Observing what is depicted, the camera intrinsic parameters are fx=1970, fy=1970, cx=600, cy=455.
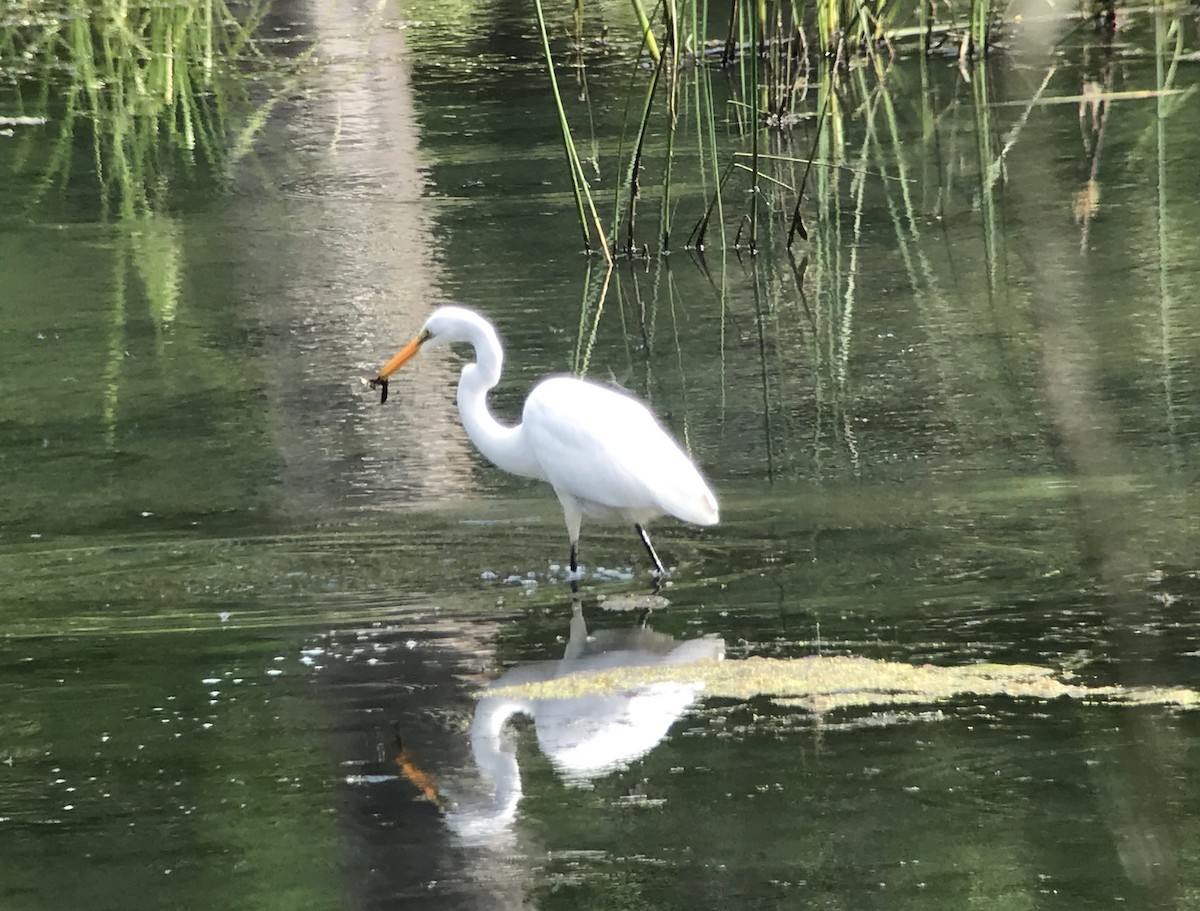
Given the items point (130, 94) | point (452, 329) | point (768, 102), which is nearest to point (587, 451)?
point (452, 329)

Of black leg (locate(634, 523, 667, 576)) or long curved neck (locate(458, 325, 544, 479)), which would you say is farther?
long curved neck (locate(458, 325, 544, 479))

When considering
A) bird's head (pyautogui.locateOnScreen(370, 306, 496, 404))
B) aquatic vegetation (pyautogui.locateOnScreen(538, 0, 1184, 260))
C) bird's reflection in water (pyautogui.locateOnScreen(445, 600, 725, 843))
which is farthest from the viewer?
aquatic vegetation (pyautogui.locateOnScreen(538, 0, 1184, 260))

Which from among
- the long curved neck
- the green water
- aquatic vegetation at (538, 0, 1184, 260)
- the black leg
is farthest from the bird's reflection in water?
aquatic vegetation at (538, 0, 1184, 260)

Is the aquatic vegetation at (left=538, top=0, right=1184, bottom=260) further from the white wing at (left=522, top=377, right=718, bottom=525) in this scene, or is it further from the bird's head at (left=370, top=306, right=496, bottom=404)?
the white wing at (left=522, top=377, right=718, bottom=525)

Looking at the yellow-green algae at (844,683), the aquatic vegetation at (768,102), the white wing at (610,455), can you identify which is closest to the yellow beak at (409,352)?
the white wing at (610,455)

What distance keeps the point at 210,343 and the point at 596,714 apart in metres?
4.34

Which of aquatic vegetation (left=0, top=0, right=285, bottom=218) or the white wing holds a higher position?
aquatic vegetation (left=0, top=0, right=285, bottom=218)

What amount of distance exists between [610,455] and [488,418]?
70cm

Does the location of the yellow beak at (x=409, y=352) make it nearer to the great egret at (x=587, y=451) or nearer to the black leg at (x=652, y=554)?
the great egret at (x=587, y=451)

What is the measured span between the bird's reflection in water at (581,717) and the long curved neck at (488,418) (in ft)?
3.08

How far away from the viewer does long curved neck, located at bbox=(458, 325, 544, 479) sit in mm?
5840

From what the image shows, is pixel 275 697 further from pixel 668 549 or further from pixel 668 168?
pixel 668 168

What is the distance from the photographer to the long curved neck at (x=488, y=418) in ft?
19.2

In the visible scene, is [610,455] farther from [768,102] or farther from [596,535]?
[768,102]
